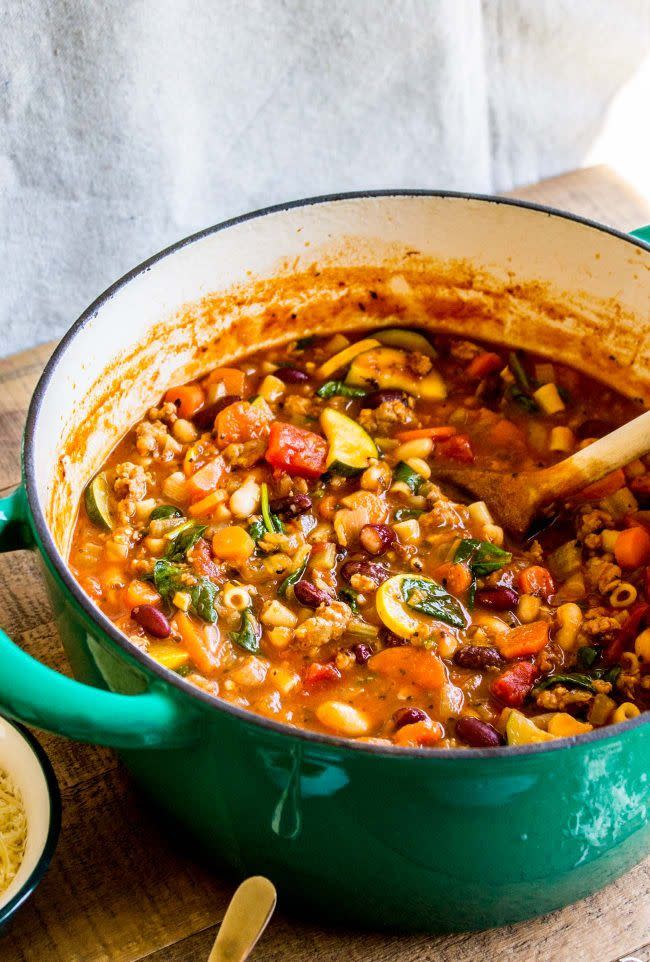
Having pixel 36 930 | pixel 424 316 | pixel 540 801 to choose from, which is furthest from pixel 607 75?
pixel 36 930

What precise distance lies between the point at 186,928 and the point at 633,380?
194cm

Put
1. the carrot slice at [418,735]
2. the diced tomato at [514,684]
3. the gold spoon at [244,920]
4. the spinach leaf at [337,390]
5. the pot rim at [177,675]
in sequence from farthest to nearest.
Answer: the spinach leaf at [337,390] < the diced tomato at [514,684] < the carrot slice at [418,735] < the gold spoon at [244,920] < the pot rim at [177,675]

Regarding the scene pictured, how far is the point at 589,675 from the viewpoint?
2.63m

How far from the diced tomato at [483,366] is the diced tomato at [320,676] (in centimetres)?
118

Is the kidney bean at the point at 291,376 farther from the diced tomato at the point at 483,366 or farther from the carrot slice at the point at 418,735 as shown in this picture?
the carrot slice at the point at 418,735

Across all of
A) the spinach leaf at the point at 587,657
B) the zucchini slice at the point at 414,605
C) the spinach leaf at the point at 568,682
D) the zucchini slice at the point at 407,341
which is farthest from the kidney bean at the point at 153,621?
the zucchini slice at the point at 407,341

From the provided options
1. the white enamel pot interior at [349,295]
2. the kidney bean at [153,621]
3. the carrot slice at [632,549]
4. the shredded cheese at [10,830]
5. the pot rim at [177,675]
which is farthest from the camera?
the white enamel pot interior at [349,295]

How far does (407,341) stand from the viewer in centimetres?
348

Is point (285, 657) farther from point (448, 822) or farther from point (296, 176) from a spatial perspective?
point (296, 176)

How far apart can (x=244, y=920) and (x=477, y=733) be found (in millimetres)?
607

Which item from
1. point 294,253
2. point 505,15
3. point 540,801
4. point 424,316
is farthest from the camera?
point 505,15

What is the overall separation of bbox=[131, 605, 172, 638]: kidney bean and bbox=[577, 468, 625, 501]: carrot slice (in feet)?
3.77

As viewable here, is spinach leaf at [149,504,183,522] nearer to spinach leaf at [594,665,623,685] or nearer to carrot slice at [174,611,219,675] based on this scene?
carrot slice at [174,611,219,675]

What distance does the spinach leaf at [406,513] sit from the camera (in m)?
2.99
